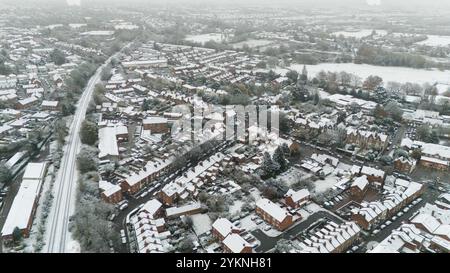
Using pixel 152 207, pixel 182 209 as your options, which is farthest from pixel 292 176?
pixel 152 207

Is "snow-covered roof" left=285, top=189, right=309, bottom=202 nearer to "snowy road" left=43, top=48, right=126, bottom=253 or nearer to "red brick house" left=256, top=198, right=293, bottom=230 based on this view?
"red brick house" left=256, top=198, right=293, bottom=230

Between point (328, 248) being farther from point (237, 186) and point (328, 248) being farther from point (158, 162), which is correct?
point (158, 162)

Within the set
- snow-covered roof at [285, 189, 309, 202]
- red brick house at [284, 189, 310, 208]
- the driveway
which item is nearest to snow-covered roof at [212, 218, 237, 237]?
the driveway

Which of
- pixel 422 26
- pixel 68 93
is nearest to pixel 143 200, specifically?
pixel 68 93

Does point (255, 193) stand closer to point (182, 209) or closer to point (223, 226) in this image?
point (223, 226)

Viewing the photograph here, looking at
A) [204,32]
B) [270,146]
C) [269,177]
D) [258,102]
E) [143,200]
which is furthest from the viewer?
[204,32]

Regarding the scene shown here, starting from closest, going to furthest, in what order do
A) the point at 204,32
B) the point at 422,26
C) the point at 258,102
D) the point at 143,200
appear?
the point at 143,200, the point at 258,102, the point at 204,32, the point at 422,26
